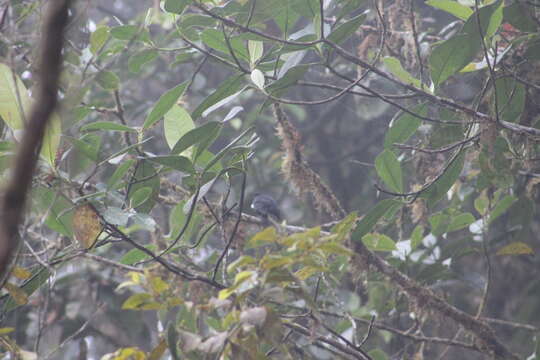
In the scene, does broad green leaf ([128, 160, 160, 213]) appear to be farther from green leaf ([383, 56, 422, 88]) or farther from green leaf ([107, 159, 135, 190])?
green leaf ([383, 56, 422, 88])

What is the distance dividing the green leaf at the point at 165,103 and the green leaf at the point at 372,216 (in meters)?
0.51

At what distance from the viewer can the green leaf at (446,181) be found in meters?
1.38

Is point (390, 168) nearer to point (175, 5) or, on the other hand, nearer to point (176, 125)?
point (176, 125)

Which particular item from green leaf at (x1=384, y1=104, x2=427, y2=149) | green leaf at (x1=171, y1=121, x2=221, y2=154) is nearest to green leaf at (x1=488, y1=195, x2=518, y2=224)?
green leaf at (x1=384, y1=104, x2=427, y2=149)

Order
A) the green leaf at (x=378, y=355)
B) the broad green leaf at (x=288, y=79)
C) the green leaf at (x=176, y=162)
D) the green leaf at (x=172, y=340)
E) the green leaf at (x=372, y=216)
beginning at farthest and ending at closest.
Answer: the green leaf at (x=378, y=355) < the green leaf at (x=372, y=216) < the broad green leaf at (x=288, y=79) < the green leaf at (x=176, y=162) < the green leaf at (x=172, y=340)

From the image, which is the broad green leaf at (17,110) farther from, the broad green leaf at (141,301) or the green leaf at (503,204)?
the green leaf at (503,204)

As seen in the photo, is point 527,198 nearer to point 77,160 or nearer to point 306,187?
point 306,187

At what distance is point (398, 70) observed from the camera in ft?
4.28

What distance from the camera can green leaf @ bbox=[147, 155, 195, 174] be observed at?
116 centimetres

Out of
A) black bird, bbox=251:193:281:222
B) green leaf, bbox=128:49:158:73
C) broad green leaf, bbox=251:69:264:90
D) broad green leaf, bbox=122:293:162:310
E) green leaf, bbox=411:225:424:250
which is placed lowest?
green leaf, bbox=411:225:424:250

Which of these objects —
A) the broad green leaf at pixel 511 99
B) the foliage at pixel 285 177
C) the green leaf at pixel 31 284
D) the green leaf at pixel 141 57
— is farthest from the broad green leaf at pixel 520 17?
the green leaf at pixel 31 284

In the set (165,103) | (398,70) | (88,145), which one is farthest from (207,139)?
(398,70)

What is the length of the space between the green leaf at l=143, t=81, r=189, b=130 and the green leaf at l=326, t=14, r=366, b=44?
0.34 meters

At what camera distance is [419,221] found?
185 centimetres
